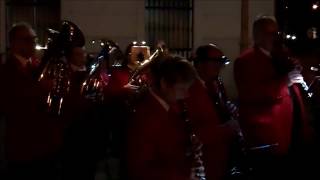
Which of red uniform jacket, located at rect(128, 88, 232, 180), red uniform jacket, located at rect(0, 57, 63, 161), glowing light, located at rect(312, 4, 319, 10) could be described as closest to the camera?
red uniform jacket, located at rect(128, 88, 232, 180)

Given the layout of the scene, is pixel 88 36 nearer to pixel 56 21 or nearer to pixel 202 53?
pixel 56 21

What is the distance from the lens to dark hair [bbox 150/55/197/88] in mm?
3604

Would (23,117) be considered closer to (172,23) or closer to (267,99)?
(267,99)

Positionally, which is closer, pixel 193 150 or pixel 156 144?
pixel 156 144

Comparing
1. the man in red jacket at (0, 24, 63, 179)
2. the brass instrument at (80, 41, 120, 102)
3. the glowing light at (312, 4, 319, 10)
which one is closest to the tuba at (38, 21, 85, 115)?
the man in red jacket at (0, 24, 63, 179)

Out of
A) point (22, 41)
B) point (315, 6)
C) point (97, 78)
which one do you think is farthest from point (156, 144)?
point (315, 6)

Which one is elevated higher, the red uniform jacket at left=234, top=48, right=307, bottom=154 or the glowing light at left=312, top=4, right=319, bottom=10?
the glowing light at left=312, top=4, right=319, bottom=10

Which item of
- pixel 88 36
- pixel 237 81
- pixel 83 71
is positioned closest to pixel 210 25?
pixel 88 36

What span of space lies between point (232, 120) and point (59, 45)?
2034 millimetres

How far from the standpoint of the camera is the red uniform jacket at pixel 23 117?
5430 millimetres

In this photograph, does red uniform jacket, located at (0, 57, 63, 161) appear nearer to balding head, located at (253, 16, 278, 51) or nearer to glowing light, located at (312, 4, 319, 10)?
balding head, located at (253, 16, 278, 51)

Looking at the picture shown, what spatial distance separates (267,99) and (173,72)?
1.88m

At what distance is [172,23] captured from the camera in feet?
48.4

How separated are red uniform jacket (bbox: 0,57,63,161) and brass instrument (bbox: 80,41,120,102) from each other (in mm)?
980
